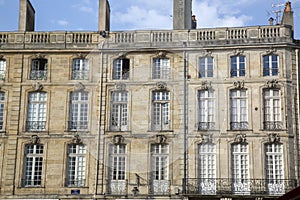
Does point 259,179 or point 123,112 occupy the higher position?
point 123,112

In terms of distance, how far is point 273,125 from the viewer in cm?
2331

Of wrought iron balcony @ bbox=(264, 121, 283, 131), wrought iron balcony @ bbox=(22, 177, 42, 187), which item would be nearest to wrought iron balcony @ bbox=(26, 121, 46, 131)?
wrought iron balcony @ bbox=(22, 177, 42, 187)

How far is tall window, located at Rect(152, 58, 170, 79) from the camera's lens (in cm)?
2436

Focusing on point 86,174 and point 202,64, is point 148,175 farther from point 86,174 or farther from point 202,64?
point 202,64

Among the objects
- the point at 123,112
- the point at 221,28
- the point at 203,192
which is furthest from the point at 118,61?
the point at 203,192

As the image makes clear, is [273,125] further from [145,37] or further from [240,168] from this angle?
[145,37]

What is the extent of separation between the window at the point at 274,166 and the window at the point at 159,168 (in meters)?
3.90

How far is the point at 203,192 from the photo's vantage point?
2305 centimetres

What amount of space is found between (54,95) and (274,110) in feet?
29.2

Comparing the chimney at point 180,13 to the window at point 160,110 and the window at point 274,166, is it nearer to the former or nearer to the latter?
the window at point 160,110

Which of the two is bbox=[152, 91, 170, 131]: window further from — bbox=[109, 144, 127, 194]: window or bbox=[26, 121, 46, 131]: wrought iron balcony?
bbox=[26, 121, 46, 131]: wrought iron balcony

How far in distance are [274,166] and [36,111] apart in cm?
978

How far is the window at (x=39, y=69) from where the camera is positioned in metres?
24.9

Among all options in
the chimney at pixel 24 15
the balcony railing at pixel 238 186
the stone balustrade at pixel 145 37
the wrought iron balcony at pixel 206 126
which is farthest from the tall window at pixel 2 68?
the balcony railing at pixel 238 186
